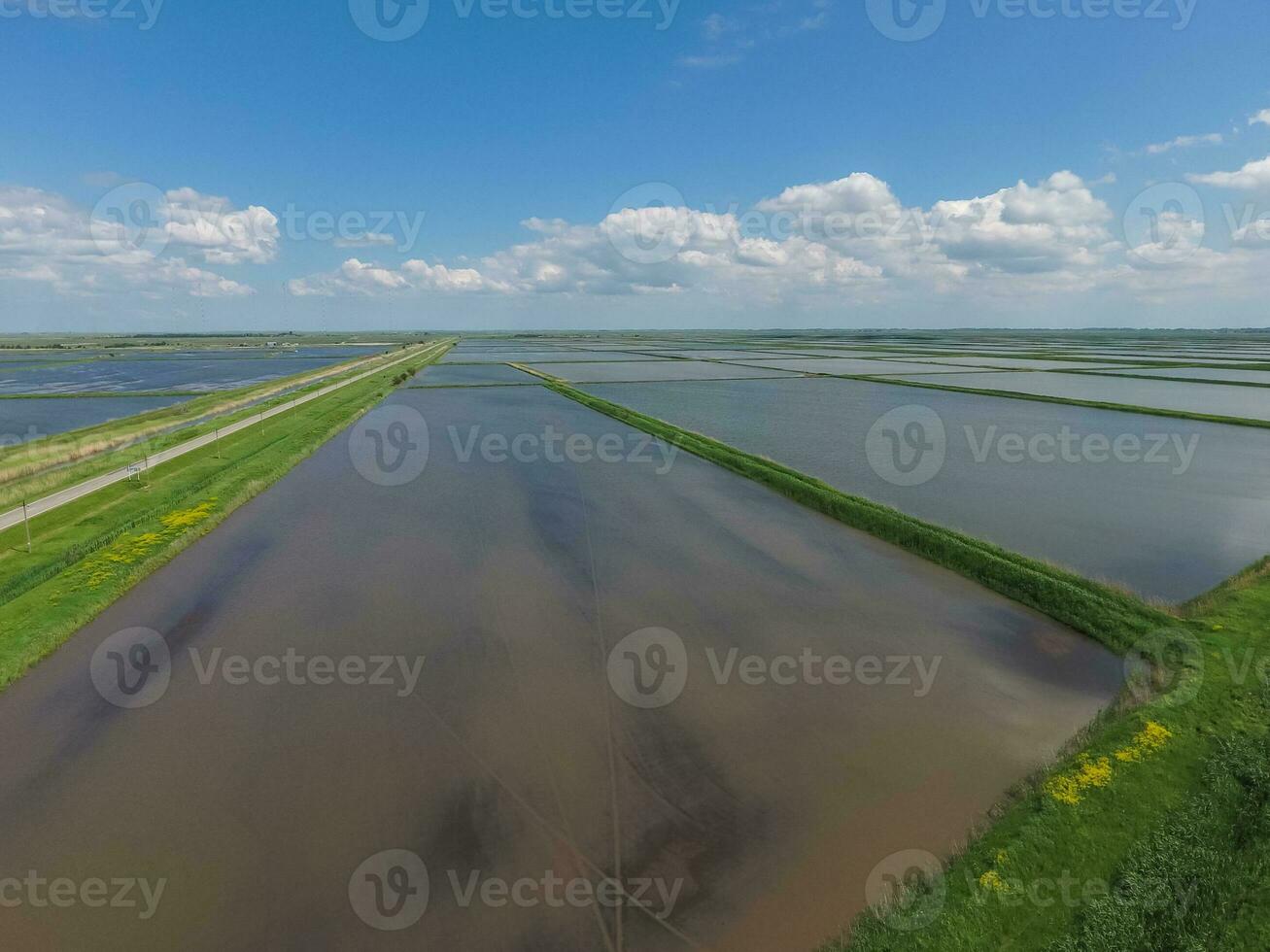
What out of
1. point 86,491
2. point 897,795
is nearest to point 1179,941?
point 897,795

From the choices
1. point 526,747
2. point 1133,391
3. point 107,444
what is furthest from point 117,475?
point 1133,391

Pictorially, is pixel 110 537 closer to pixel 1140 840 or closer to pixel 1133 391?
pixel 1140 840

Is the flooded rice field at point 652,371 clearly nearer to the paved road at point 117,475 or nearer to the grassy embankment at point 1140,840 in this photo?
the paved road at point 117,475

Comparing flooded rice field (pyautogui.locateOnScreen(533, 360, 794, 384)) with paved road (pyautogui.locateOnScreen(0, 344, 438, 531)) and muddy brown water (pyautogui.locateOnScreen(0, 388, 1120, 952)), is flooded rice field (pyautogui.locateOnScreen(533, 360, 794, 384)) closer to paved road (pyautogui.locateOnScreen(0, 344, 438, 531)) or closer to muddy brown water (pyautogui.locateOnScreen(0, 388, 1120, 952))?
paved road (pyautogui.locateOnScreen(0, 344, 438, 531))

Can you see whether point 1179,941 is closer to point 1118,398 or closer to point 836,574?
point 836,574

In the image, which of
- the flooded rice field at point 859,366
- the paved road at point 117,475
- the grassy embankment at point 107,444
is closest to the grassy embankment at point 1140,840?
the paved road at point 117,475

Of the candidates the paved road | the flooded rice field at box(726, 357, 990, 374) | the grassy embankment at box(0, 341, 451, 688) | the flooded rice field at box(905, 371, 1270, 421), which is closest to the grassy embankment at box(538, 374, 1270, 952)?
the grassy embankment at box(0, 341, 451, 688)

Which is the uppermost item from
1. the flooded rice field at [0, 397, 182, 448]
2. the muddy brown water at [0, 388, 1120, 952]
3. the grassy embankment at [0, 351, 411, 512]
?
the flooded rice field at [0, 397, 182, 448]
